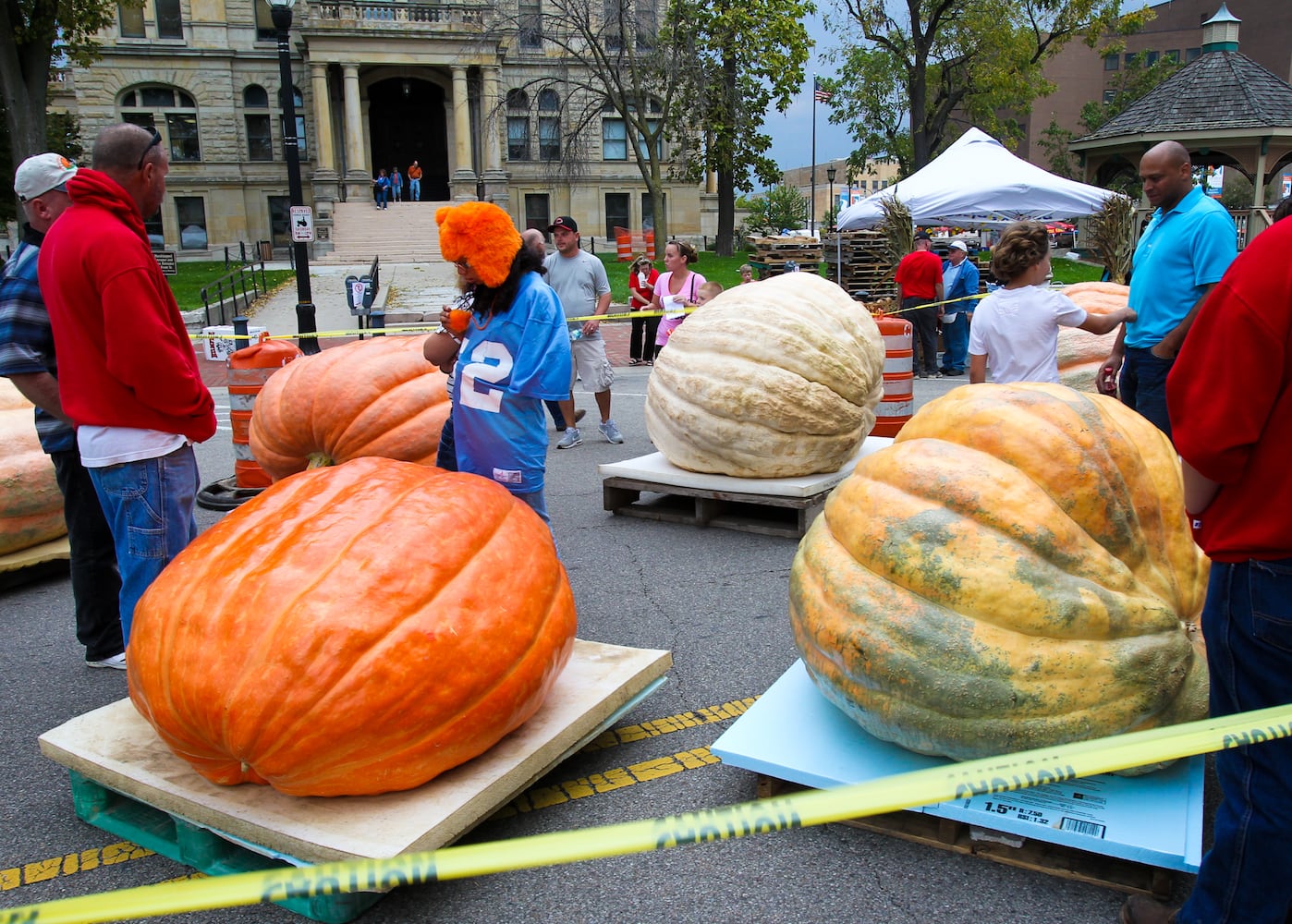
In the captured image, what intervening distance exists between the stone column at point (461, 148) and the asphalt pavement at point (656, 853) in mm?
37384

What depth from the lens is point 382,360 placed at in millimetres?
5355

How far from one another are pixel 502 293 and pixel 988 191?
14.9 metres

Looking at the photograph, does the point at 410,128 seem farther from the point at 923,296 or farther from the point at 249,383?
the point at 249,383

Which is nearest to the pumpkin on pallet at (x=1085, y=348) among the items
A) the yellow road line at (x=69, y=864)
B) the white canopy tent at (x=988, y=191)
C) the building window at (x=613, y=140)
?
the yellow road line at (x=69, y=864)

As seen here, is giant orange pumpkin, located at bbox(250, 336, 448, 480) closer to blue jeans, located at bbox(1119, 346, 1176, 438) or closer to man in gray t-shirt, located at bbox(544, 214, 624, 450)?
man in gray t-shirt, located at bbox(544, 214, 624, 450)

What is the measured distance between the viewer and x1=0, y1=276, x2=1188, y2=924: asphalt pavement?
250 cm

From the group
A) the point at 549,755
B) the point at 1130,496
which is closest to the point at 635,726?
the point at 549,755

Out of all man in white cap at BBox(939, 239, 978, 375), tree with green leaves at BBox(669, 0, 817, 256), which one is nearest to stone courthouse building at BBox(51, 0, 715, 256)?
tree with green leaves at BBox(669, 0, 817, 256)

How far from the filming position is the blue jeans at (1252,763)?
1.92 m

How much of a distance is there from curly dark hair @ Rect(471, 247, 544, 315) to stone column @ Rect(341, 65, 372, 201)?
37.9 meters

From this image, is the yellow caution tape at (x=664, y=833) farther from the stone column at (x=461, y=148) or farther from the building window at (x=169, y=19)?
the building window at (x=169, y=19)

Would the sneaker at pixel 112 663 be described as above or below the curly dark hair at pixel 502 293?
below

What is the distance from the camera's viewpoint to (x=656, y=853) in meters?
2.78

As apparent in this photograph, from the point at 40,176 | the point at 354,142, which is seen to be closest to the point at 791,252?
the point at 354,142
